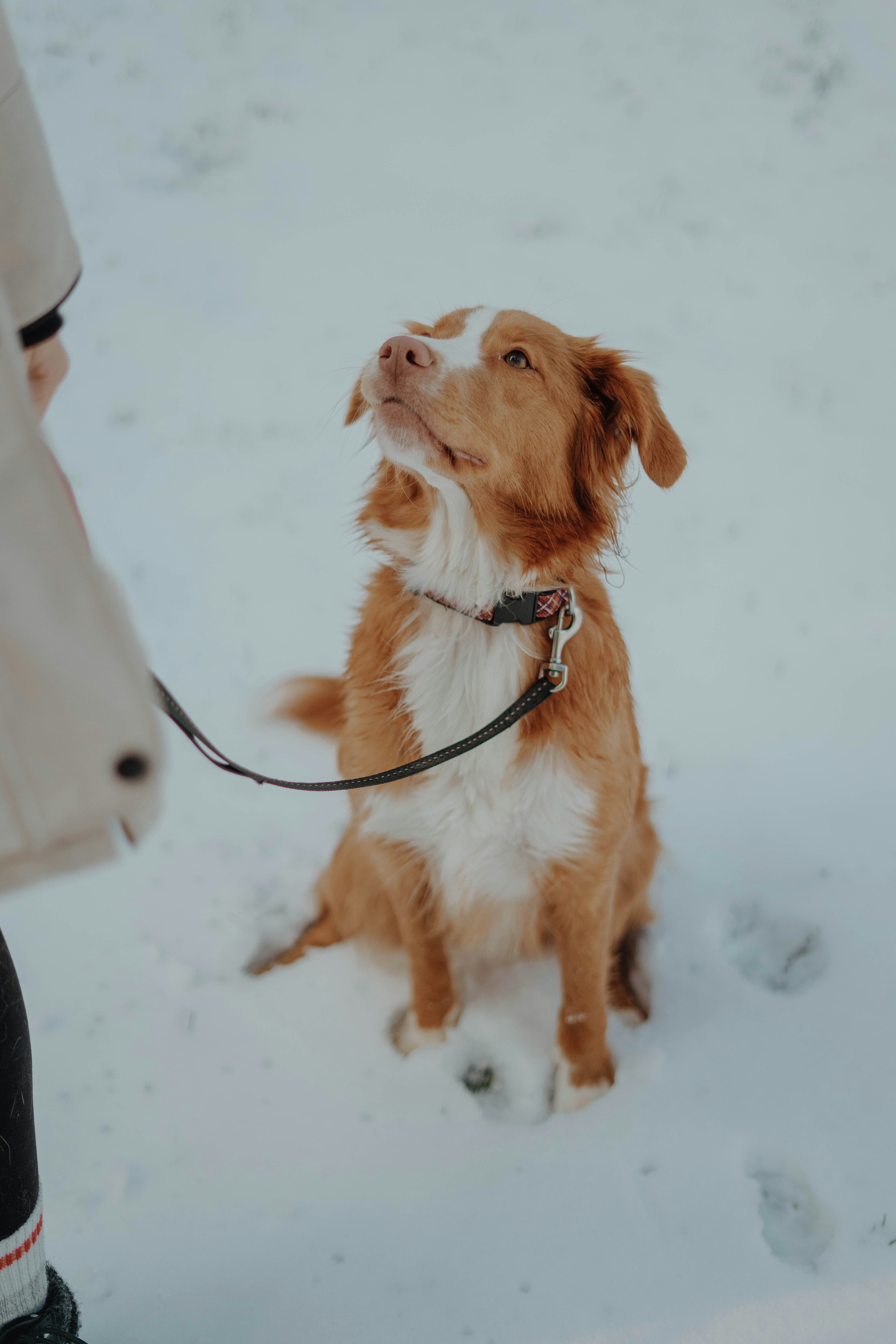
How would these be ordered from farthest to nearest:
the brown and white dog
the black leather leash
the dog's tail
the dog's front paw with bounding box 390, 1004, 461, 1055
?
1. the dog's tail
2. the dog's front paw with bounding box 390, 1004, 461, 1055
3. the brown and white dog
4. the black leather leash

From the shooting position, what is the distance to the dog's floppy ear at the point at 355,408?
6.36 ft

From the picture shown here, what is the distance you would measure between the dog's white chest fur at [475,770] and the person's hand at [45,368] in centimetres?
76

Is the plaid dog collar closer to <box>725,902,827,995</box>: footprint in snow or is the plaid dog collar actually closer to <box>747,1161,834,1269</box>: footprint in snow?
<box>725,902,827,995</box>: footprint in snow

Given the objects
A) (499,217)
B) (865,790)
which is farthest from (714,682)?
(499,217)

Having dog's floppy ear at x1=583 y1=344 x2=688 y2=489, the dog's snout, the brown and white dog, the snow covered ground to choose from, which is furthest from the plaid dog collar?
the snow covered ground

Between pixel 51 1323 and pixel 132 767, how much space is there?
1.20 metres

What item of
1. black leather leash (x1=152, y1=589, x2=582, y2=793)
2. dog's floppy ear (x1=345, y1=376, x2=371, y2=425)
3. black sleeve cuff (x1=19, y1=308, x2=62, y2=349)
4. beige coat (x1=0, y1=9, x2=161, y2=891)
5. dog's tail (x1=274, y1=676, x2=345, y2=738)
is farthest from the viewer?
dog's tail (x1=274, y1=676, x2=345, y2=738)

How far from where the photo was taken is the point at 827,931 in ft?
7.57

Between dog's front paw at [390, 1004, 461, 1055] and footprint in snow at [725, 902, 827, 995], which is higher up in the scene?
dog's front paw at [390, 1004, 461, 1055]

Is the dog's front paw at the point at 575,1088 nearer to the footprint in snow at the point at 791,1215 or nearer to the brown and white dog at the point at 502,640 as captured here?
the brown and white dog at the point at 502,640

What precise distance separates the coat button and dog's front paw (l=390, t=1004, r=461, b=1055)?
5.25 feet

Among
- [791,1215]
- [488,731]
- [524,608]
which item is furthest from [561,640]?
[791,1215]

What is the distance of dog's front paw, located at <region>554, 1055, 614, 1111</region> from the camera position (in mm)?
1991

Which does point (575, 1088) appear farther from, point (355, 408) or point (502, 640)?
point (355, 408)
